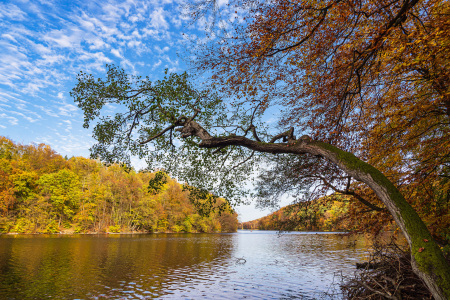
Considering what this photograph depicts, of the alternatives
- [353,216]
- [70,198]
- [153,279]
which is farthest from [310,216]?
[70,198]

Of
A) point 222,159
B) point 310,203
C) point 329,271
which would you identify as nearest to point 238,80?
point 222,159

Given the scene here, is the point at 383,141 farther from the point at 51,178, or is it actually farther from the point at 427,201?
the point at 51,178

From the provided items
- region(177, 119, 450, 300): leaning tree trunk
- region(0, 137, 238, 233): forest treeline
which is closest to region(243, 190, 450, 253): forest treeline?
region(177, 119, 450, 300): leaning tree trunk

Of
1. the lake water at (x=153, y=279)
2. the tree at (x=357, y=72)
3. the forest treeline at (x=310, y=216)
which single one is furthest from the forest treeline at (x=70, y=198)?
the tree at (x=357, y=72)

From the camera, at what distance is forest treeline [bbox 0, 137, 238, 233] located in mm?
48188

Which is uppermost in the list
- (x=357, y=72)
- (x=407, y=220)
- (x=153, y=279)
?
(x=357, y=72)

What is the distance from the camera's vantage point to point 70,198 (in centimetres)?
5506

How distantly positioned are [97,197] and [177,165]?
5401 cm

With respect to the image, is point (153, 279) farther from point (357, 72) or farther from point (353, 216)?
point (357, 72)

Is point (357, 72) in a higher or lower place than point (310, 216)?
higher

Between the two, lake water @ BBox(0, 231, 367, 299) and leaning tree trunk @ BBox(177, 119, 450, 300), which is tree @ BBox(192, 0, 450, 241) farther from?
lake water @ BBox(0, 231, 367, 299)

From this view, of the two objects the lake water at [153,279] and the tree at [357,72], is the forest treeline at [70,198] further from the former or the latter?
the tree at [357,72]

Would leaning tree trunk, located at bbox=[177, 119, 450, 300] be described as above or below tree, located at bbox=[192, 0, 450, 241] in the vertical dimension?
below

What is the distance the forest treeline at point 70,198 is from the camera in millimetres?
48188
